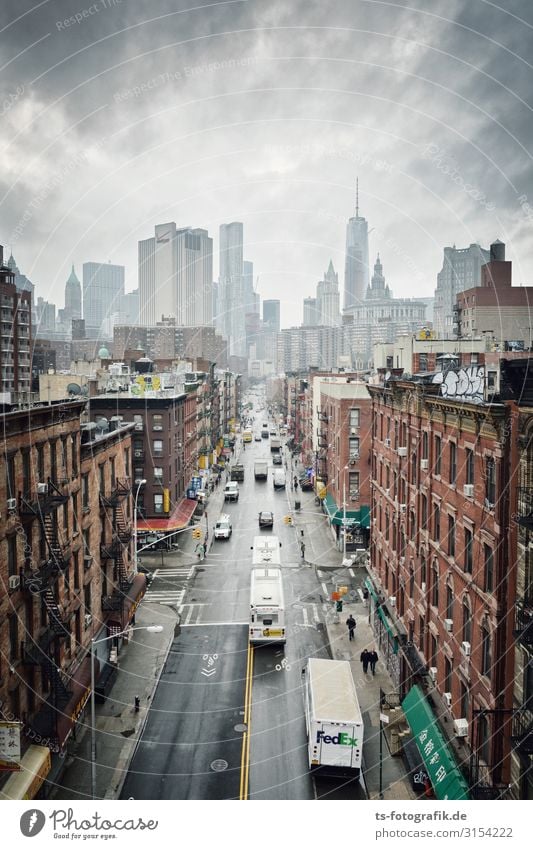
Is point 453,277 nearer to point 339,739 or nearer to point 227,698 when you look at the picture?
point 227,698

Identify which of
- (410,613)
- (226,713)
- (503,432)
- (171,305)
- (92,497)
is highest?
(171,305)

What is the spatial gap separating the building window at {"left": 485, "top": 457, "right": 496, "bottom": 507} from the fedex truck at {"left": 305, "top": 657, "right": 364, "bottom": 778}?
7.36 meters

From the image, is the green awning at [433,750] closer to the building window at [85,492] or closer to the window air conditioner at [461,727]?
the window air conditioner at [461,727]

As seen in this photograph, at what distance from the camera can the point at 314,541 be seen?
43.6 metres

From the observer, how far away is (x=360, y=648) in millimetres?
26047

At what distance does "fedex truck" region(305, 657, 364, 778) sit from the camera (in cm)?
1672

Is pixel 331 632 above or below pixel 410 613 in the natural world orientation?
below

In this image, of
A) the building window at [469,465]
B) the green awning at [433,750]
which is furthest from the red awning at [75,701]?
the building window at [469,465]

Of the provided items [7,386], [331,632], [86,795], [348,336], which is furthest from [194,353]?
[86,795]

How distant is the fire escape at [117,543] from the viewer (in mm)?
24125

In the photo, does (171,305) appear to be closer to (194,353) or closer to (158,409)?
(158,409)

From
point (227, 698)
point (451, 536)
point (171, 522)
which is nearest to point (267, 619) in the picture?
point (227, 698)

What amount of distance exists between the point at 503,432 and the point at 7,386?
61.2m

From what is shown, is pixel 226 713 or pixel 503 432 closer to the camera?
pixel 503 432
